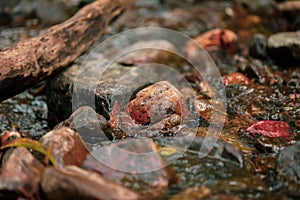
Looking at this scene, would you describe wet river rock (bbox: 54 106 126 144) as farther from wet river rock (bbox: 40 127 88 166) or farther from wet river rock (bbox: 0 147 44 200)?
wet river rock (bbox: 0 147 44 200)

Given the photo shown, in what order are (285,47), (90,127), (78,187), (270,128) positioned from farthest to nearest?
1. (285,47)
2. (270,128)
3. (90,127)
4. (78,187)

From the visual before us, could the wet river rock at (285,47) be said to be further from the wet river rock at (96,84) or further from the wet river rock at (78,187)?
the wet river rock at (78,187)

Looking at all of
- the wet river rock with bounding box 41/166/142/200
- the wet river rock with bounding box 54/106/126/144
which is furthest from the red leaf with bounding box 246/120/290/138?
the wet river rock with bounding box 41/166/142/200

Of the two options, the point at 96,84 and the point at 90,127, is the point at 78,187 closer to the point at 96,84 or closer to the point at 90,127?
the point at 90,127

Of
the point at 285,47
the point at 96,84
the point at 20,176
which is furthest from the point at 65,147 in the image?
the point at 285,47

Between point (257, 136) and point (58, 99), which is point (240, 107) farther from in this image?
point (58, 99)

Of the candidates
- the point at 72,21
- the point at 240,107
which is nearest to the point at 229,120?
the point at 240,107
